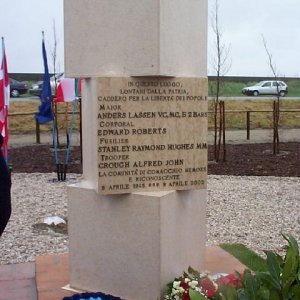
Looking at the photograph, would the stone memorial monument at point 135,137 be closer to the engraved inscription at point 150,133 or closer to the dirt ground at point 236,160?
the engraved inscription at point 150,133

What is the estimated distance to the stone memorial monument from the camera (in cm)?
305

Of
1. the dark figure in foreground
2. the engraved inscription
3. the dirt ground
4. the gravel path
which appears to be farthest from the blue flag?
the dark figure in foreground

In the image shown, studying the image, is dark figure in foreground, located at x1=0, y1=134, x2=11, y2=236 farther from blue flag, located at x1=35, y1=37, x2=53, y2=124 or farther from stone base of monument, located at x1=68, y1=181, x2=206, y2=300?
blue flag, located at x1=35, y1=37, x2=53, y2=124

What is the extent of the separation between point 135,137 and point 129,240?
59 centimetres

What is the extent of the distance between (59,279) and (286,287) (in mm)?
2634

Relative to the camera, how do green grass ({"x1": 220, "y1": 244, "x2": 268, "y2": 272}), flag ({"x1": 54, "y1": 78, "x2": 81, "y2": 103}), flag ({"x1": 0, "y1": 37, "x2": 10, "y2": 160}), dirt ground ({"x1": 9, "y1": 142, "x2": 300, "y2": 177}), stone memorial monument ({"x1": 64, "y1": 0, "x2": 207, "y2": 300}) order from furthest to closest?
1. dirt ground ({"x1": 9, "y1": 142, "x2": 300, "y2": 177})
2. flag ({"x1": 54, "y1": 78, "x2": 81, "y2": 103})
3. flag ({"x1": 0, "y1": 37, "x2": 10, "y2": 160})
4. stone memorial monument ({"x1": 64, "y1": 0, "x2": 207, "y2": 300})
5. green grass ({"x1": 220, "y1": 244, "x2": 268, "y2": 272})

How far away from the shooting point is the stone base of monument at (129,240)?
3.11 metres

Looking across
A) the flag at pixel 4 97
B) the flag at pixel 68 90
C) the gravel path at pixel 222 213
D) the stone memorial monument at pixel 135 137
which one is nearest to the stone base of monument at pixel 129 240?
the stone memorial monument at pixel 135 137

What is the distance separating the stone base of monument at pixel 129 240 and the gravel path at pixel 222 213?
1.43 meters

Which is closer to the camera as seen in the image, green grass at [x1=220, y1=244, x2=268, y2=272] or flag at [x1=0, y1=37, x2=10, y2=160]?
green grass at [x1=220, y1=244, x2=268, y2=272]

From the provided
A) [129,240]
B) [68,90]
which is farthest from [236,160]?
[129,240]

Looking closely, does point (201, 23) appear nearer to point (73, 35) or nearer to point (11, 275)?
point (73, 35)

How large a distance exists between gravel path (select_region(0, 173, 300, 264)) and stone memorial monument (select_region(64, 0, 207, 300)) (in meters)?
1.57

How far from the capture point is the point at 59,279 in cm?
371
